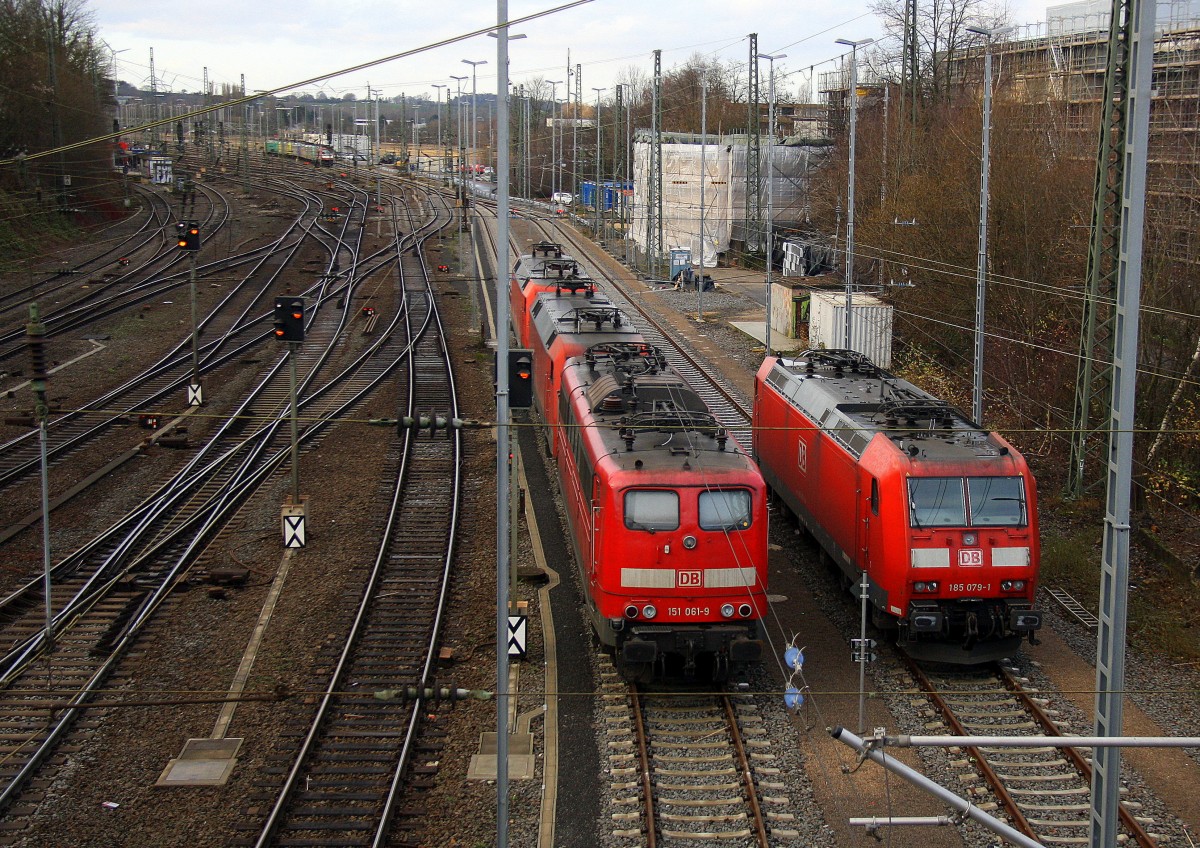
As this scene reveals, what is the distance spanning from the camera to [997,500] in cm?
1456

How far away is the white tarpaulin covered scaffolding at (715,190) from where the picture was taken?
60.8m

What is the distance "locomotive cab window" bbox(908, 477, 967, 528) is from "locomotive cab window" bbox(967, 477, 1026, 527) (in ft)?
0.59

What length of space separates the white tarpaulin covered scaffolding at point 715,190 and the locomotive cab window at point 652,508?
4685 cm

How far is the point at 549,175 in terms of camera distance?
Answer: 334 ft

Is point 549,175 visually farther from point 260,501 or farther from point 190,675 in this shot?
point 190,675

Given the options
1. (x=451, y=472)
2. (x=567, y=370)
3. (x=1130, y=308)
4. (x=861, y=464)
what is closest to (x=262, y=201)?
(x=451, y=472)

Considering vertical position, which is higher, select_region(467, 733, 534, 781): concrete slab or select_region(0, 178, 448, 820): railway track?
select_region(0, 178, 448, 820): railway track

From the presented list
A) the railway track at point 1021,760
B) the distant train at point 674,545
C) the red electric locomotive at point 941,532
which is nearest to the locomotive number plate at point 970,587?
the red electric locomotive at point 941,532

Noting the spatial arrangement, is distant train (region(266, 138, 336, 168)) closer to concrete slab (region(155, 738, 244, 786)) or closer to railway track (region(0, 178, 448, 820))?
railway track (region(0, 178, 448, 820))

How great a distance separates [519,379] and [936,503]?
5.61 meters

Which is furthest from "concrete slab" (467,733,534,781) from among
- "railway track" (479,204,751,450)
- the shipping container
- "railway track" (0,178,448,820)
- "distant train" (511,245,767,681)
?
the shipping container

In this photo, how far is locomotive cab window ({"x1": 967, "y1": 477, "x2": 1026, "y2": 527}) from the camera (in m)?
14.5

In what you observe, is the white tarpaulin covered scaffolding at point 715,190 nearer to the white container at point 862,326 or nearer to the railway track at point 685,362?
the railway track at point 685,362

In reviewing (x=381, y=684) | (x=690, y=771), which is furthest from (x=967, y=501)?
(x=381, y=684)
